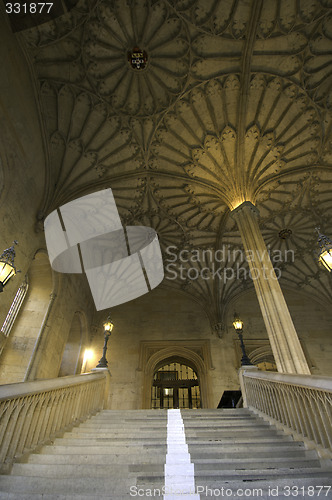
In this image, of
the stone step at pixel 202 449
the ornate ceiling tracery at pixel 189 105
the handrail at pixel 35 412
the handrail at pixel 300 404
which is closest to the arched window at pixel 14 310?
the ornate ceiling tracery at pixel 189 105

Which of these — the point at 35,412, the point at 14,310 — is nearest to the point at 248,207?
the point at 35,412

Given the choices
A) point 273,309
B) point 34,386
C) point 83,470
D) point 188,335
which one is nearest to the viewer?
point 83,470

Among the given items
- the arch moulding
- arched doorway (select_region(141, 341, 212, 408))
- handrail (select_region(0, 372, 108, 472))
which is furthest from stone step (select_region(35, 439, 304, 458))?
the arch moulding

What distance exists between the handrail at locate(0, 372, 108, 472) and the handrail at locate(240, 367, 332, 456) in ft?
11.1

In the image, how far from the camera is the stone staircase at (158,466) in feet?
6.81

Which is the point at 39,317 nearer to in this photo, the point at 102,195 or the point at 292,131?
the point at 102,195

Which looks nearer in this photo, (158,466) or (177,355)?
(158,466)

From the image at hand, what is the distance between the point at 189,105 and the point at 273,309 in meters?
7.15

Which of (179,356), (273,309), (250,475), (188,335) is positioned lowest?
(250,475)

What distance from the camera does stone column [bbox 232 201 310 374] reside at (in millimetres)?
4977

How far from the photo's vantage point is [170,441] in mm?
3348

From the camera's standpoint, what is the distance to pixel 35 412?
3.18 meters

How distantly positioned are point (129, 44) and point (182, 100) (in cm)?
223

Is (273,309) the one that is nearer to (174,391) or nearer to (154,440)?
(154,440)
